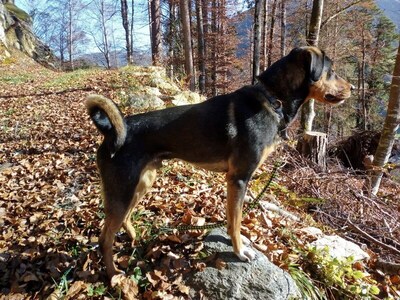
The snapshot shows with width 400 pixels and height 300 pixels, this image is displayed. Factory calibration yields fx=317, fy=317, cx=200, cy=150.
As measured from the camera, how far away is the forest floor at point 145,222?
3342mm

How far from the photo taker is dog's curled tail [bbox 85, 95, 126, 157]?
3.03 m

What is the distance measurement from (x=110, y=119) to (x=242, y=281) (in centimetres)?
207

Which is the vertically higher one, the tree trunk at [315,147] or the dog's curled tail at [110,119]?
the dog's curled tail at [110,119]

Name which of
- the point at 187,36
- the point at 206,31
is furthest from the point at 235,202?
the point at 206,31

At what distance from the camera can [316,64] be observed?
343cm

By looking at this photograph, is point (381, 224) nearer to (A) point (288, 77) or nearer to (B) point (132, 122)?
(A) point (288, 77)

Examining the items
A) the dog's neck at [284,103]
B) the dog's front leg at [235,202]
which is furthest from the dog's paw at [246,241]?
the dog's neck at [284,103]

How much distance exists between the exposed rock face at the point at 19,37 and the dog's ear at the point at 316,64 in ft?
78.5

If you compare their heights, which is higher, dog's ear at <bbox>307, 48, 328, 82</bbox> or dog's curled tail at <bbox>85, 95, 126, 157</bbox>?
dog's ear at <bbox>307, 48, 328, 82</bbox>

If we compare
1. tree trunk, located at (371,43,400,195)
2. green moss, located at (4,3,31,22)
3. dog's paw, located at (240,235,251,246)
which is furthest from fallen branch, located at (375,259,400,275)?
green moss, located at (4,3,31,22)

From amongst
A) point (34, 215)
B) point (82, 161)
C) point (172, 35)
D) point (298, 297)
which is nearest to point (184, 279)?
point (298, 297)

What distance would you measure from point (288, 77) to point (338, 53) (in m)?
22.0

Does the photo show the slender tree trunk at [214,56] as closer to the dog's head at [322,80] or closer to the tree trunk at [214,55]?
the tree trunk at [214,55]

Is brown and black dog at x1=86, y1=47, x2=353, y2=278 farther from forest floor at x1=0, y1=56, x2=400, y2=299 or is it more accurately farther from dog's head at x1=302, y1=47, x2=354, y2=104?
forest floor at x1=0, y1=56, x2=400, y2=299
